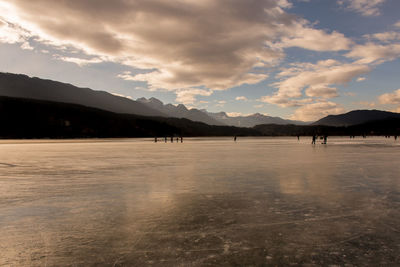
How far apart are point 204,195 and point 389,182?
7609mm

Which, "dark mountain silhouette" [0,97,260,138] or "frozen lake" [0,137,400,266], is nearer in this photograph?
"frozen lake" [0,137,400,266]

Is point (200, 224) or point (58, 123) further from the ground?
point (58, 123)

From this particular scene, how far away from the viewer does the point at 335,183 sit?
10586 millimetres

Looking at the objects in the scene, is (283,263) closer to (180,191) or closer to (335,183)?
(180,191)

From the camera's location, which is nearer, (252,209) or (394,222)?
(394,222)

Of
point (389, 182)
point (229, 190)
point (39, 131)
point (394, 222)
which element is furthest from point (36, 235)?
point (39, 131)

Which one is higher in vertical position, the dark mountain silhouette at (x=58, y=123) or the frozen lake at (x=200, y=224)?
the dark mountain silhouette at (x=58, y=123)

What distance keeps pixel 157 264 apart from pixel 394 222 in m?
5.18

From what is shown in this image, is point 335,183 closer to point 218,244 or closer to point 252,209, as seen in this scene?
point 252,209

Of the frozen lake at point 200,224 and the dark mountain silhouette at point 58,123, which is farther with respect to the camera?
the dark mountain silhouette at point 58,123

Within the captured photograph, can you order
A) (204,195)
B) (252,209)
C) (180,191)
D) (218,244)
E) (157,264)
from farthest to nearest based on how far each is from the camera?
1. (180,191)
2. (204,195)
3. (252,209)
4. (218,244)
5. (157,264)

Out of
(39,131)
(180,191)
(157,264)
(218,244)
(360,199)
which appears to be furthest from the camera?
(39,131)

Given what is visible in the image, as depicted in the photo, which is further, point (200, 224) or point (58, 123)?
point (58, 123)

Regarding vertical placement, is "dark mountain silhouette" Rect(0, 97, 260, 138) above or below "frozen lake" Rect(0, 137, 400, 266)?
above
